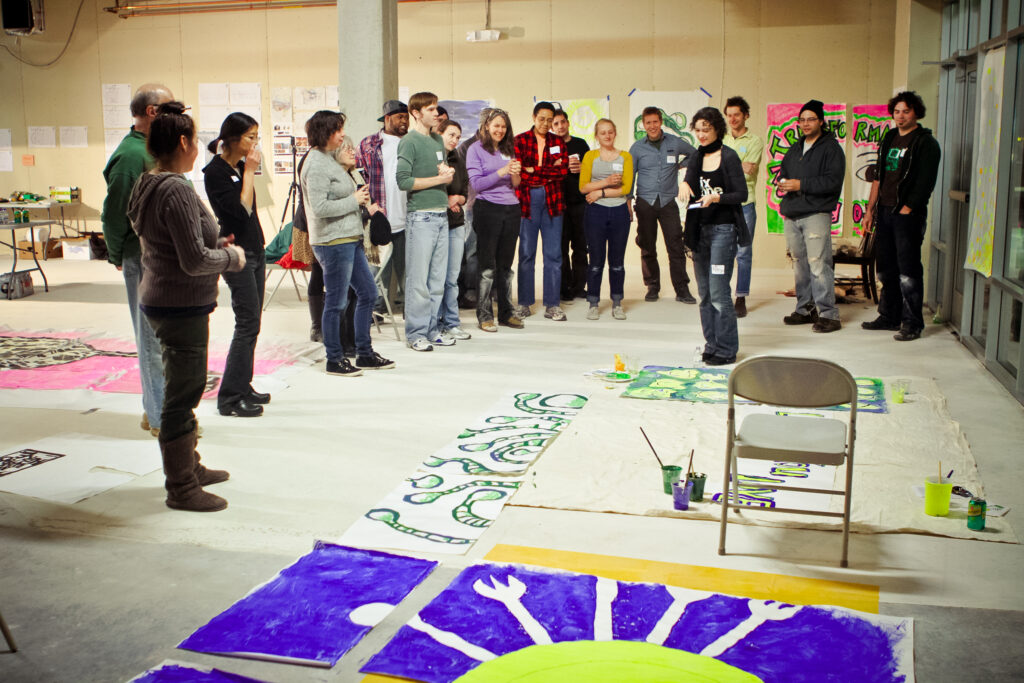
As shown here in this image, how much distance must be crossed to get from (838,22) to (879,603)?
868 centimetres

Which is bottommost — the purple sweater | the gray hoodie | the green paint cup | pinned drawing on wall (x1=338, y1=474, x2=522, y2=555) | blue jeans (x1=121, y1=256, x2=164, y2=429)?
pinned drawing on wall (x1=338, y1=474, x2=522, y2=555)

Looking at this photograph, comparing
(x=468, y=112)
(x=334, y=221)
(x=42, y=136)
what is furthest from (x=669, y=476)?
(x=42, y=136)

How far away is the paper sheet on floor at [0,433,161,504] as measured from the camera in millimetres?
4055

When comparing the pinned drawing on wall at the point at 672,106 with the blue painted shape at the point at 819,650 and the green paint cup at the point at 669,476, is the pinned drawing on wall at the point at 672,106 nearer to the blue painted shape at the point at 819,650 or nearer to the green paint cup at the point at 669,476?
the green paint cup at the point at 669,476

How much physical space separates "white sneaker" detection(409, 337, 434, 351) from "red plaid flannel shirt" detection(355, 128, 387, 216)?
3.32 ft

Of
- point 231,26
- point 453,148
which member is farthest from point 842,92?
point 231,26

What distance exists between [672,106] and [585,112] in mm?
973

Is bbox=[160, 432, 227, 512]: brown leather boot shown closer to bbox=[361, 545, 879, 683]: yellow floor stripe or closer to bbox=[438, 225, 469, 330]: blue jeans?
bbox=[361, 545, 879, 683]: yellow floor stripe

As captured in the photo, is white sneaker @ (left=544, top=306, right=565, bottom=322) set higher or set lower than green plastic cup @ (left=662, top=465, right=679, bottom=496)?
higher

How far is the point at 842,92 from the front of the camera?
1038 centimetres

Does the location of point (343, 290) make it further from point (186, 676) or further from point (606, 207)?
point (186, 676)

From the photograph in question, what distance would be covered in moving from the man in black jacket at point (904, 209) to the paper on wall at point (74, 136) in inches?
393

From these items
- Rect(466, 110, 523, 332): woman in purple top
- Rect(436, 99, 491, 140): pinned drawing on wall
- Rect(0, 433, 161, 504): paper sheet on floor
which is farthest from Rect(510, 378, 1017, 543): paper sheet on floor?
Rect(436, 99, 491, 140): pinned drawing on wall

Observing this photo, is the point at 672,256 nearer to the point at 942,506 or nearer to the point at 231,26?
the point at 942,506
